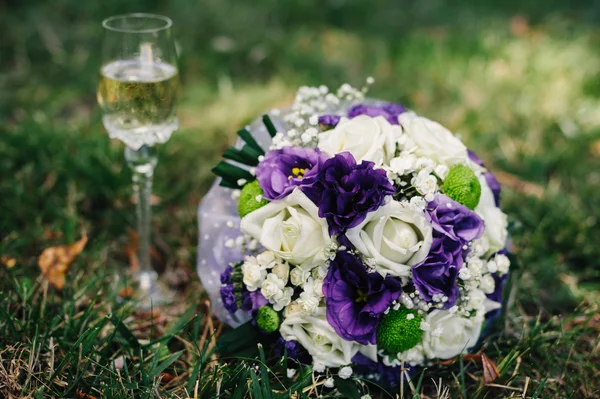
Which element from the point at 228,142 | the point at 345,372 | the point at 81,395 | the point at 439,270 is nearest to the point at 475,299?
the point at 439,270

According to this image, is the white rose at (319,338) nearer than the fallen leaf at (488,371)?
Yes

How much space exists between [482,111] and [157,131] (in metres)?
2.31

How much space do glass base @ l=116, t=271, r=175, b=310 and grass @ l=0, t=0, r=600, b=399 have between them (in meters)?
0.05

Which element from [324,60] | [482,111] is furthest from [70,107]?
[482,111]

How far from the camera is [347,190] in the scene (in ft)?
4.92

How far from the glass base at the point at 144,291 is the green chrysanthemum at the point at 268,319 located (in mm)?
600

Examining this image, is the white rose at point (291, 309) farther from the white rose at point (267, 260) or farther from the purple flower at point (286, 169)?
the purple flower at point (286, 169)

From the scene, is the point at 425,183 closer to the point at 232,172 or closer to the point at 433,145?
the point at 433,145

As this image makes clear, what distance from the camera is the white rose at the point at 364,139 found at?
1627mm

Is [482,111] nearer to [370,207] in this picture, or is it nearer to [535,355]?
[535,355]

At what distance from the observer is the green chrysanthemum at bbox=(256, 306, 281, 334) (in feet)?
5.44

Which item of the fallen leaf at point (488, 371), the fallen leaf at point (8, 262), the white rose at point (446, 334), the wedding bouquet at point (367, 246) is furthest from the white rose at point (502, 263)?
the fallen leaf at point (8, 262)

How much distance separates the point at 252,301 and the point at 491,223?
0.74 metres

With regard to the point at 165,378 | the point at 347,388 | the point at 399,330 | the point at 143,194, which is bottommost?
the point at 165,378
